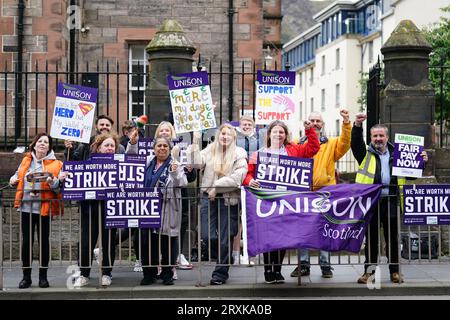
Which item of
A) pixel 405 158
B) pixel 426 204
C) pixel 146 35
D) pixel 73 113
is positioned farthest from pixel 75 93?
pixel 146 35

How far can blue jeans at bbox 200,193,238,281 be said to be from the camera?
1144cm

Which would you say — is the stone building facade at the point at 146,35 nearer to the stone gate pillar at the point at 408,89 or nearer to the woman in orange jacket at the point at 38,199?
the stone gate pillar at the point at 408,89

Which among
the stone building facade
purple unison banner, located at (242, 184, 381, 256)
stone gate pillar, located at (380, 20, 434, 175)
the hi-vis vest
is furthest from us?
the stone building facade

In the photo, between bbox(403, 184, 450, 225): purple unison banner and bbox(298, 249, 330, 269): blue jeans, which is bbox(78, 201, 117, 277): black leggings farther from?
bbox(403, 184, 450, 225): purple unison banner

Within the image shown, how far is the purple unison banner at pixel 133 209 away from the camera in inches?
440

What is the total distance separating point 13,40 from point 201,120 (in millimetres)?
7004

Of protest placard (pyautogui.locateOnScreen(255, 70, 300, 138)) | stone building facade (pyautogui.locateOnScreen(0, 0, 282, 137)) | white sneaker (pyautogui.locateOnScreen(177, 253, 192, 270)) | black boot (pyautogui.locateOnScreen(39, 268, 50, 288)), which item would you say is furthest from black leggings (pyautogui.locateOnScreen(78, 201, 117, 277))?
stone building facade (pyautogui.locateOnScreen(0, 0, 282, 137))

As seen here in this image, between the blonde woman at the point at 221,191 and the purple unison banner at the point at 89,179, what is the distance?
1208mm

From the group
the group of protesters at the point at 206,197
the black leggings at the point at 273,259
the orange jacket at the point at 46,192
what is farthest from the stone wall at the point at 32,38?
the black leggings at the point at 273,259

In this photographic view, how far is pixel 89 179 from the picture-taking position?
37.3ft

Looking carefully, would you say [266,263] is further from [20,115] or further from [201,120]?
[20,115]

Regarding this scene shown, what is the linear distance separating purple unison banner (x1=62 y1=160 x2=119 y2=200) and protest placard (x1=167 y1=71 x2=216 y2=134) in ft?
6.39

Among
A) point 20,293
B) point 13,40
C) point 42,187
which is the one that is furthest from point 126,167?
point 13,40

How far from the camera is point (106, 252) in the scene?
38.4 feet
